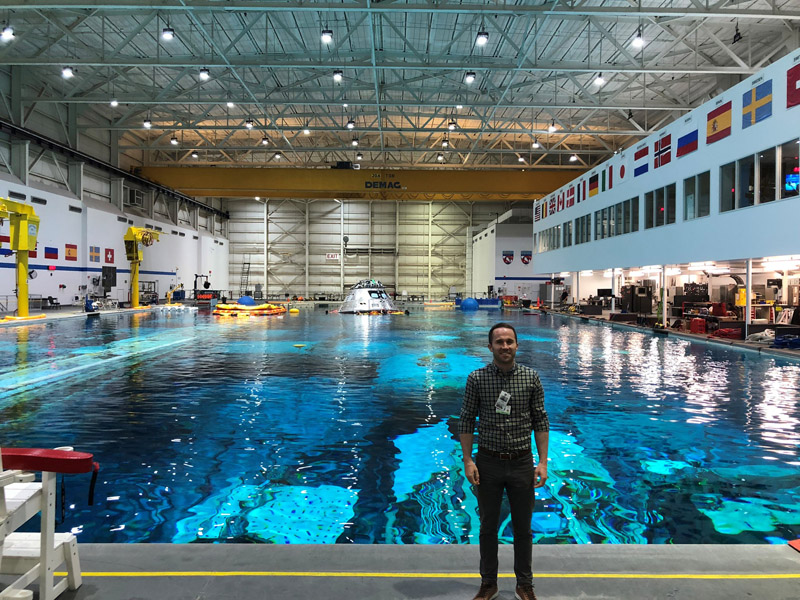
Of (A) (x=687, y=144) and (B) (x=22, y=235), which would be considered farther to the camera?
(B) (x=22, y=235)

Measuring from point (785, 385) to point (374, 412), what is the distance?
8033 millimetres

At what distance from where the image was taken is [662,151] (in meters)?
24.0

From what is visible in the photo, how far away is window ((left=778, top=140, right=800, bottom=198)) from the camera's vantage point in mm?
15430

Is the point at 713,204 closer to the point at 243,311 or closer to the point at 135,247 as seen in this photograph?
the point at 243,311

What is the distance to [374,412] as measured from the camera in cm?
802

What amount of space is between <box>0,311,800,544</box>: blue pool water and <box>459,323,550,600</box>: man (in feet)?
3.45

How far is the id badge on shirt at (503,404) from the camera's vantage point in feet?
10.1

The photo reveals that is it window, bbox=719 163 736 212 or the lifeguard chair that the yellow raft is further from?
the lifeguard chair

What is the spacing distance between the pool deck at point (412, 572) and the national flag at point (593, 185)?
30782 mm

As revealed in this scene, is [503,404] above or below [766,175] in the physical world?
below

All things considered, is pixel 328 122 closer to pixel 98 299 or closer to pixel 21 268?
pixel 98 299

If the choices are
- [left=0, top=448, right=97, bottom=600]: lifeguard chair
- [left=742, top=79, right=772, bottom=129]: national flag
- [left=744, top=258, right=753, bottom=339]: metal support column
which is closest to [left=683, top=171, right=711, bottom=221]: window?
[left=742, top=79, right=772, bottom=129]: national flag

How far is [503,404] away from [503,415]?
0.07 metres

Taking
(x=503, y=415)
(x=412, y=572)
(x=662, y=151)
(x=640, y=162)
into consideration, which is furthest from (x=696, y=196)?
(x=412, y=572)
